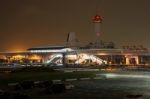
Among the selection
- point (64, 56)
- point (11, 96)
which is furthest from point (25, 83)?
point (64, 56)

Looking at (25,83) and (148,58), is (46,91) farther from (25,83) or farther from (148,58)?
(148,58)

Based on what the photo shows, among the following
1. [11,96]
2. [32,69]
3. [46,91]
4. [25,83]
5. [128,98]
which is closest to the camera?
[128,98]

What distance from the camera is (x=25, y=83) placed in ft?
158

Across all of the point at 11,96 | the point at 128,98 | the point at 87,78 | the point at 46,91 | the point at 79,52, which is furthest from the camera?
the point at 79,52

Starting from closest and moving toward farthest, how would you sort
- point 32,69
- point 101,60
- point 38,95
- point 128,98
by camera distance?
point 128,98 < point 38,95 < point 32,69 < point 101,60

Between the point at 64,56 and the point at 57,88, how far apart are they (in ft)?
474

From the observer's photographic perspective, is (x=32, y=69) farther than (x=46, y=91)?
Yes

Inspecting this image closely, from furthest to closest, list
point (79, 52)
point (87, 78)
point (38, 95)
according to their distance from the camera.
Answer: point (79, 52) → point (87, 78) → point (38, 95)

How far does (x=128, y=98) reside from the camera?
1226 inches

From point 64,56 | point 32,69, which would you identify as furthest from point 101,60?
point 32,69

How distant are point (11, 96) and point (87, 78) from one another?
1310 inches

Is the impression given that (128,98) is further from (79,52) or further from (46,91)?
(79,52)

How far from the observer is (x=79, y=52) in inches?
7269

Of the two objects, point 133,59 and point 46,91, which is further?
point 133,59
